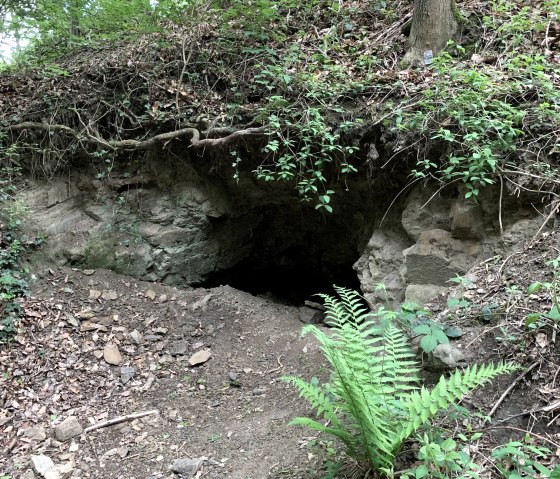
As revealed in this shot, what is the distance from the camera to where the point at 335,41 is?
569 centimetres

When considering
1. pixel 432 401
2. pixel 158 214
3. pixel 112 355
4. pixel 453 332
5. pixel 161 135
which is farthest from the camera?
pixel 158 214

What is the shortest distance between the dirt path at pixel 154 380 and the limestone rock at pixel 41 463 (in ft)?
0.16

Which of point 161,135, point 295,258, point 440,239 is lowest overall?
point 295,258

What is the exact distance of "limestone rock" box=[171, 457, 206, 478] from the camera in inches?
119

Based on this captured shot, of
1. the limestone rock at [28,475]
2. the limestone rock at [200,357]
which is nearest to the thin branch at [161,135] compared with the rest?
the limestone rock at [200,357]

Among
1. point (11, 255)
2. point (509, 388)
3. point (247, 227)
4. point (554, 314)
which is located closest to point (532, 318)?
point (554, 314)

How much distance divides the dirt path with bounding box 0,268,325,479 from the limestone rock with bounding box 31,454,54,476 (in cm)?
5

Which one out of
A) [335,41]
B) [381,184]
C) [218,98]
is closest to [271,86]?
[218,98]

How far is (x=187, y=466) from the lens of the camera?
3.06 m

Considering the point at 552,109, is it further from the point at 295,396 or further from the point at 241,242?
the point at 241,242

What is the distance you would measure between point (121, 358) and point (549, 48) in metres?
5.96

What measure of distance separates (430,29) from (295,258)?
4.30m

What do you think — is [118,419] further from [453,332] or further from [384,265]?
[384,265]

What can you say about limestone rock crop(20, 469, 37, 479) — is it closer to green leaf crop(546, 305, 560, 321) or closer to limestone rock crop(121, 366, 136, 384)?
limestone rock crop(121, 366, 136, 384)
